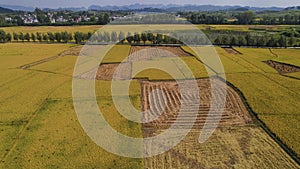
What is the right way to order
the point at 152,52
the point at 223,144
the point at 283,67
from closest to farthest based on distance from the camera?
the point at 223,144 → the point at 283,67 → the point at 152,52

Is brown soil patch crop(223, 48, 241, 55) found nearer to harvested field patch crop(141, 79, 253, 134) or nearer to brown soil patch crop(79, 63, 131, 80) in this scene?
harvested field patch crop(141, 79, 253, 134)

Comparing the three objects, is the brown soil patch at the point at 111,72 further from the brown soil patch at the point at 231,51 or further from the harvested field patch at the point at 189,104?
the brown soil patch at the point at 231,51

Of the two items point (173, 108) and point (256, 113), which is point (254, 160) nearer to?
point (256, 113)

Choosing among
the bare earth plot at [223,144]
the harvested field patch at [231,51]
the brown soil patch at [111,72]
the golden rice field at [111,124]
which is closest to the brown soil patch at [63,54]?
the golden rice field at [111,124]

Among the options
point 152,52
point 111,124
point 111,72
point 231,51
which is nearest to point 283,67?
point 231,51

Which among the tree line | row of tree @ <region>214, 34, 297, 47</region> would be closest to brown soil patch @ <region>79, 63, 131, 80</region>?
the tree line

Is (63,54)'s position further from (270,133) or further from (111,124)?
(270,133)
